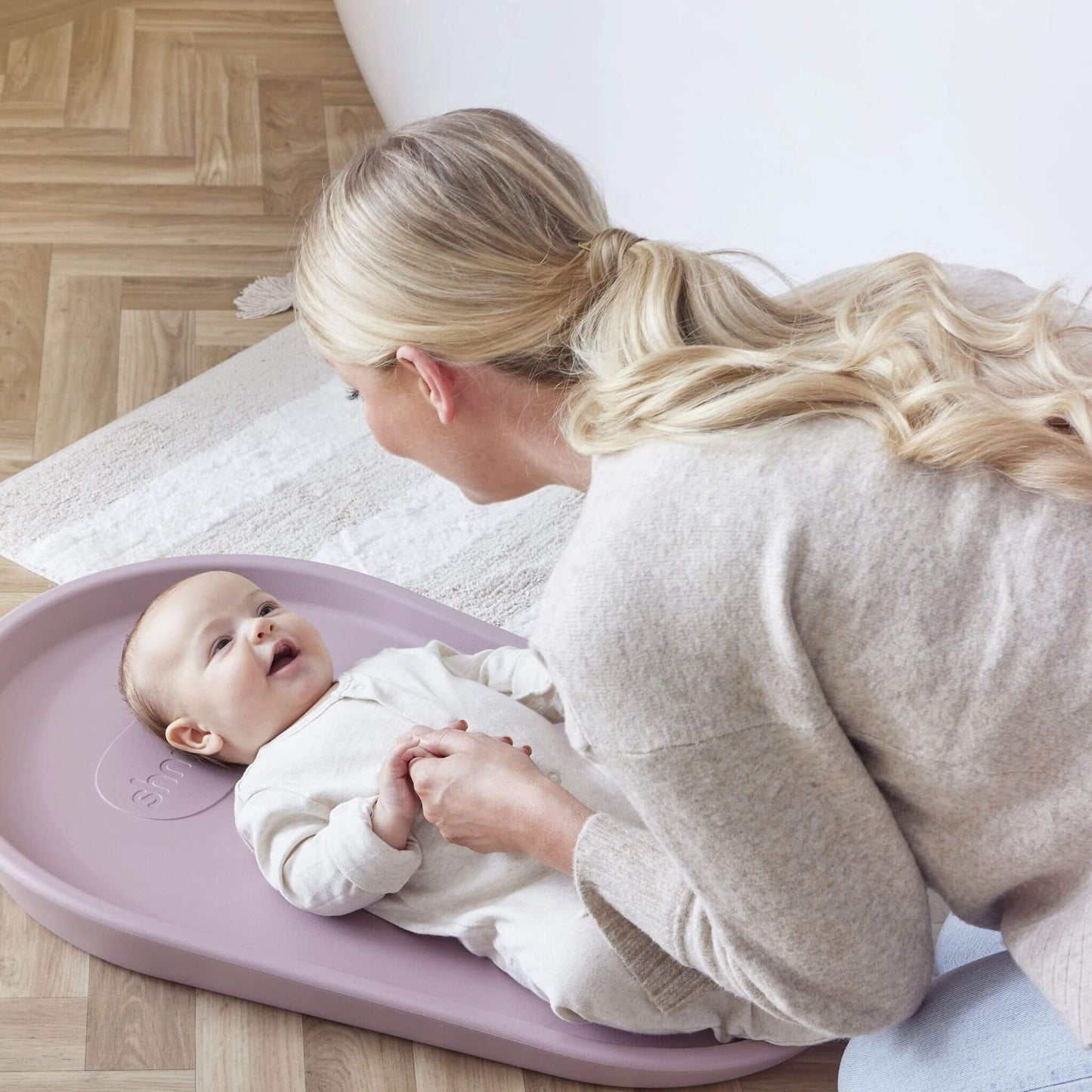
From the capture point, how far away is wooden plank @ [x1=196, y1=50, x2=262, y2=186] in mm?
2842

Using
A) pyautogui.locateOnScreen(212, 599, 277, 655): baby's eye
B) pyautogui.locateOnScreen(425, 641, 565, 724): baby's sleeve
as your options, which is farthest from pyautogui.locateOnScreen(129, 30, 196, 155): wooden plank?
pyautogui.locateOnScreen(425, 641, 565, 724): baby's sleeve

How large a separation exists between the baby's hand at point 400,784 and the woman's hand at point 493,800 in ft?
0.04

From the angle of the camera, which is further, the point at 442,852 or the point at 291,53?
the point at 291,53

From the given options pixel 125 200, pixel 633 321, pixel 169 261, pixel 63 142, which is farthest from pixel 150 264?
pixel 633 321

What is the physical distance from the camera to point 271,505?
2.15 metres

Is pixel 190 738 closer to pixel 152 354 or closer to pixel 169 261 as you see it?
pixel 152 354

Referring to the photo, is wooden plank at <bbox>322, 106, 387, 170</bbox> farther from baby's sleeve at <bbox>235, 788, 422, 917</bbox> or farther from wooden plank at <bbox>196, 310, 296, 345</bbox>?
baby's sleeve at <bbox>235, 788, 422, 917</bbox>

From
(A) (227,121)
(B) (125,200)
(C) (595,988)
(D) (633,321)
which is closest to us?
(D) (633,321)

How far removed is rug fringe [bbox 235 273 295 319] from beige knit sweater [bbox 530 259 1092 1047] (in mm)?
1679

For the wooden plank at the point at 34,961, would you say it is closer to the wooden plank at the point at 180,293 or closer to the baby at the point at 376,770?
the baby at the point at 376,770

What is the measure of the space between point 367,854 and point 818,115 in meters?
1.20

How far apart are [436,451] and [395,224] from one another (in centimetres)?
23

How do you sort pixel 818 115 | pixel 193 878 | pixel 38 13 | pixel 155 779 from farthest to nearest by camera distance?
pixel 38 13 < pixel 818 115 < pixel 155 779 < pixel 193 878

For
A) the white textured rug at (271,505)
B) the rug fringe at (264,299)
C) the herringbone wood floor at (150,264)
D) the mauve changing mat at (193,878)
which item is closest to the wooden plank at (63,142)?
the herringbone wood floor at (150,264)
